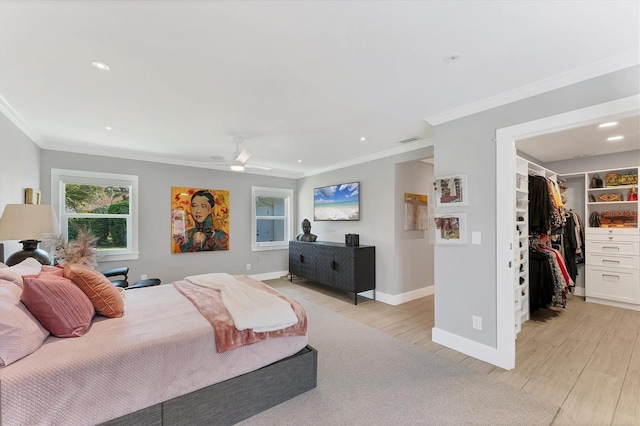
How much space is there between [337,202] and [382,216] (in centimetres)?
113

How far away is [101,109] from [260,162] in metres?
2.83

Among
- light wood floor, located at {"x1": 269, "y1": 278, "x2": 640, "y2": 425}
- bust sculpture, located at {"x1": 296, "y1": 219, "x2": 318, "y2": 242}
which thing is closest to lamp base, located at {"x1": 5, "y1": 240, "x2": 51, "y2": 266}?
light wood floor, located at {"x1": 269, "y1": 278, "x2": 640, "y2": 425}

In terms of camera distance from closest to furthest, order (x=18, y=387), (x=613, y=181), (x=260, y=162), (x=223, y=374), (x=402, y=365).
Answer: (x=18, y=387), (x=223, y=374), (x=402, y=365), (x=613, y=181), (x=260, y=162)

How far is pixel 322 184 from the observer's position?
19.7 ft

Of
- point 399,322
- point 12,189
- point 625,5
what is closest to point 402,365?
point 399,322

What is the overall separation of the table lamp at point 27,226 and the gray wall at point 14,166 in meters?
0.38

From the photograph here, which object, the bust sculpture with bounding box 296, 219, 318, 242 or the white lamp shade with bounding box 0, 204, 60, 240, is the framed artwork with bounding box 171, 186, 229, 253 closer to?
the bust sculpture with bounding box 296, 219, 318, 242

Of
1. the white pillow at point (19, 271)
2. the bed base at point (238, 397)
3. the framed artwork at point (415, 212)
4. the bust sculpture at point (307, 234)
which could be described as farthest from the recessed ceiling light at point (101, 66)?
the bust sculpture at point (307, 234)

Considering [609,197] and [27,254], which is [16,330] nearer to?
[27,254]

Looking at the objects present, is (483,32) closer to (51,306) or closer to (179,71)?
(179,71)

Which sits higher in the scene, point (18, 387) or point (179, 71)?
point (179, 71)

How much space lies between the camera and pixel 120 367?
152 cm

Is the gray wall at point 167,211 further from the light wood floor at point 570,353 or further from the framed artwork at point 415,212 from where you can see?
the framed artwork at point 415,212

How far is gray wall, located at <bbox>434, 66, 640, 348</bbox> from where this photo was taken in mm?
2420
